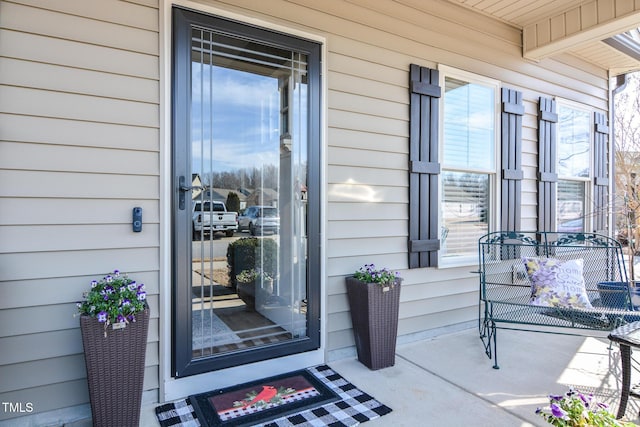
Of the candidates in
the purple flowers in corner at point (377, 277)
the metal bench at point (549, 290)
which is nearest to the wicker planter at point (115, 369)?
the purple flowers in corner at point (377, 277)

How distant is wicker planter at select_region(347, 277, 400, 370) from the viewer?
2.64 metres

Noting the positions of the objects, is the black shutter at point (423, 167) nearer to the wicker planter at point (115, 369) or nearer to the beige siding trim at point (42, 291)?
the wicker planter at point (115, 369)

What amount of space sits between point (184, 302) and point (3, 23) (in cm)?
166

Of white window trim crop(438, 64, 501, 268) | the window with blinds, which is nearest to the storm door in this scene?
white window trim crop(438, 64, 501, 268)

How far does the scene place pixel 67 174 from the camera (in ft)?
6.61

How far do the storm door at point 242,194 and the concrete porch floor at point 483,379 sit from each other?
0.53 meters

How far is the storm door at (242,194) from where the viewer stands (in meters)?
2.28

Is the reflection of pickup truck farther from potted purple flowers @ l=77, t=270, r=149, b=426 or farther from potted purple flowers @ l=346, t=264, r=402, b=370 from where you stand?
potted purple flowers @ l=346, t=264, r=402, b=370

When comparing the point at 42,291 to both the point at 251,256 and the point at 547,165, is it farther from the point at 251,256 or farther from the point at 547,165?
the point at 547,165

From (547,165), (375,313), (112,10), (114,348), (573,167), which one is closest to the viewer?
(114,348)

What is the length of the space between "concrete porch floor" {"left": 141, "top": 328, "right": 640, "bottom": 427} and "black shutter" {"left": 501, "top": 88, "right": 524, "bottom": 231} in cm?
117

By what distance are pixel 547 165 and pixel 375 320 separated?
2.88m

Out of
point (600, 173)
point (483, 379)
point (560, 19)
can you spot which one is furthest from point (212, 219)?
point (600, 173)

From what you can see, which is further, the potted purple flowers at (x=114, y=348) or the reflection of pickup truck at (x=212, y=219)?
the reflection of pickup truck at (x=212, y=219)
